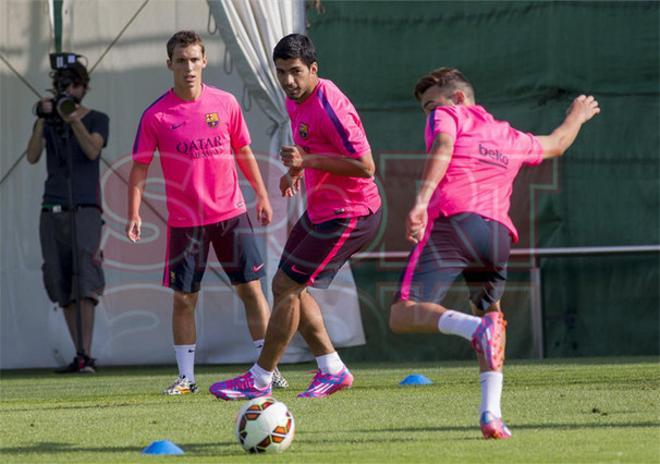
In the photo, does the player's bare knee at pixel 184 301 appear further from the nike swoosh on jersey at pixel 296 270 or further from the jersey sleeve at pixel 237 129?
the nike swoosh on jersey at pixel 296 270

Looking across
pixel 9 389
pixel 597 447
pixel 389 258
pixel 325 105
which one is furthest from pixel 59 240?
pixel 597 447

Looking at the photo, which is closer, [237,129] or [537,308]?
[237,129]

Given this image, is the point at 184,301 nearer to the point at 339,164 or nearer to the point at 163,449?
the point at 339,164

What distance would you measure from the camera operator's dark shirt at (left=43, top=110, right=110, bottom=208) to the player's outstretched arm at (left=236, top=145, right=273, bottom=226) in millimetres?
2841

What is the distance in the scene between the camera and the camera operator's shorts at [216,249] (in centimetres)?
776

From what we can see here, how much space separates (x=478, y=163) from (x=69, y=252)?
5920mm

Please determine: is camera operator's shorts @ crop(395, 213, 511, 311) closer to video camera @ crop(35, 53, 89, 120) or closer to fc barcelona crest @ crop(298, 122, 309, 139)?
fc barcelona crest @ crop(298, 122, 309, 139)

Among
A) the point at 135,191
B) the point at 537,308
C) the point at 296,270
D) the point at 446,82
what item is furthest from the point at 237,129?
the point at 537,308

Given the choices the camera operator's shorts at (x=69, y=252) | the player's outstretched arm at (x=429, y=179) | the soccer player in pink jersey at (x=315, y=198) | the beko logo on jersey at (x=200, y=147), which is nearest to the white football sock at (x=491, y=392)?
the player's outstretched arm at (x=429, y=179)

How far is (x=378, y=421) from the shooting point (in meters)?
5.99

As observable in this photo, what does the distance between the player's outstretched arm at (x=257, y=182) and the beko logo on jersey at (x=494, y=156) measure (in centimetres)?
235

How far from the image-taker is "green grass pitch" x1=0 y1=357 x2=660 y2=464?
4.90 metres

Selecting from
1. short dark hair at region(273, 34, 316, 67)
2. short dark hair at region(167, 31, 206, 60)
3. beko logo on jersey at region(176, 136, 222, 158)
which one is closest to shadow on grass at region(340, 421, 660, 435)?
short dark hair at region(273, 34, 316, 67)

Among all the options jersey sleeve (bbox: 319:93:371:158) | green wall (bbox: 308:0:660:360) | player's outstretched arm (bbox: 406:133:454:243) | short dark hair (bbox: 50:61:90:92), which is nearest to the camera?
player's outstretched arm (bbox: 406:133:454:243)
